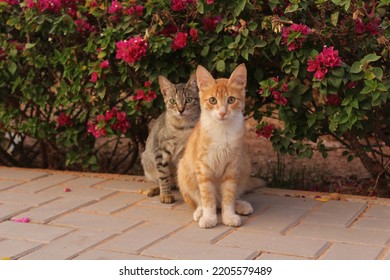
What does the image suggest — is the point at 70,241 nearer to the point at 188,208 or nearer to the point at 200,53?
the point at 188,208

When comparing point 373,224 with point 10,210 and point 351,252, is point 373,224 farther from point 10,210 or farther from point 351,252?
point 10,210

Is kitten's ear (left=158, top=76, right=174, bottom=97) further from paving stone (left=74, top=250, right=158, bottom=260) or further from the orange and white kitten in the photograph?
paving stone (left=74, top=250, right=158, bottom=260)

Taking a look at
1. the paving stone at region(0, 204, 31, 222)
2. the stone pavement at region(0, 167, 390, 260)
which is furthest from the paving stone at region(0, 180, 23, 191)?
the paving stone at region(0, 204, 31, 222)

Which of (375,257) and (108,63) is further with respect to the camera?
(108,63)

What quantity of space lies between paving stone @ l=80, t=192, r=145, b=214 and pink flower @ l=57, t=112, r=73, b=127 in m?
1.12

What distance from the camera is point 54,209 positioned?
5238 mm

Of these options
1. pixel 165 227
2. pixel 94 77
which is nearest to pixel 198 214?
pixel 165 227

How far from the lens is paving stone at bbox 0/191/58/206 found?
17.9 ft

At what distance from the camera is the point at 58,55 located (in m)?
6.07

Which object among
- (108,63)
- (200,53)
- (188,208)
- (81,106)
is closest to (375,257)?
(188,208)

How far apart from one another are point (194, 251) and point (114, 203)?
1308mm

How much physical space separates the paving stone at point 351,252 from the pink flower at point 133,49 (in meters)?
2.20

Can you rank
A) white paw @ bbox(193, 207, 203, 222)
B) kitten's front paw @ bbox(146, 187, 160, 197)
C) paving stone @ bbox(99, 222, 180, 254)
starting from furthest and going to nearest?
kitten's front paw @ bbox(146, 187, 160, 197)
white paw @ bbox(193, 207, 203, 222)
paving stone @ bbox(99, 222, 180, 254)

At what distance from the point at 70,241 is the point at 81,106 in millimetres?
2162
